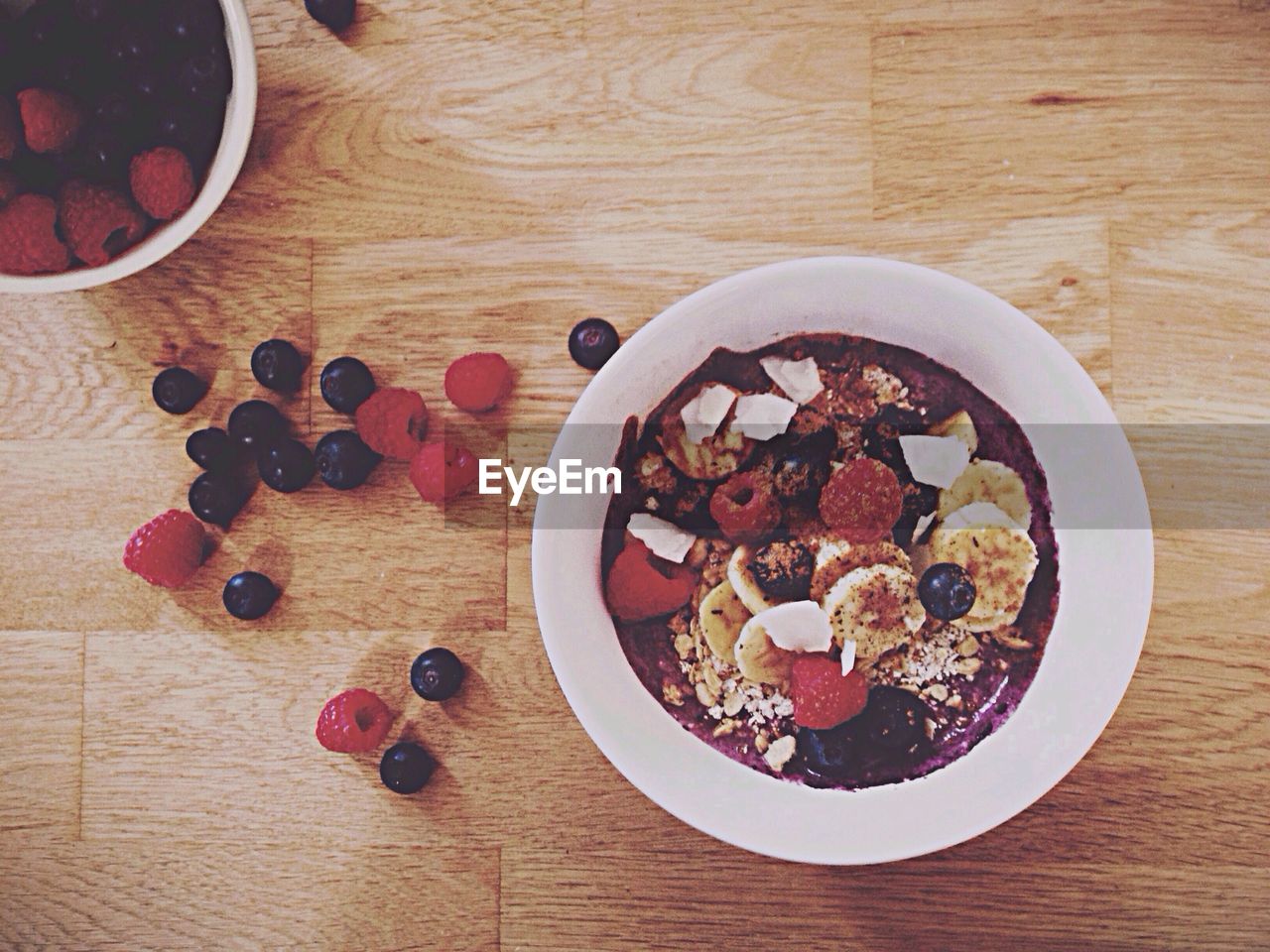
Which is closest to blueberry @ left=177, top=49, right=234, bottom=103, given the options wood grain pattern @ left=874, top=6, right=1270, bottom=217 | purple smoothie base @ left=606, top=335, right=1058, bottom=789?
purple smoothie base @ left=606, top=335, right=1058, bottom=789

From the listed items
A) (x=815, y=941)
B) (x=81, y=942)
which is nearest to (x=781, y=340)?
(x=815, y=941)

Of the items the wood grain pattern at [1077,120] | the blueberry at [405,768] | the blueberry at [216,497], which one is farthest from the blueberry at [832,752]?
the blueberry at [216,497]

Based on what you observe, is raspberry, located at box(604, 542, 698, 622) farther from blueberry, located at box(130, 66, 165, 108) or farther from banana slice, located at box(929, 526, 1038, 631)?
blueberry, located at box(130, 66, 165, 108)

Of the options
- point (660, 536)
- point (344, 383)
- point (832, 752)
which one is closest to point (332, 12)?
point (344, 383)

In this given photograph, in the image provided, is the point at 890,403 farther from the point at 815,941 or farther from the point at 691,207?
the point at 815,941

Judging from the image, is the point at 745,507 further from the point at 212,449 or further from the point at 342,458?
the point at 212,449
